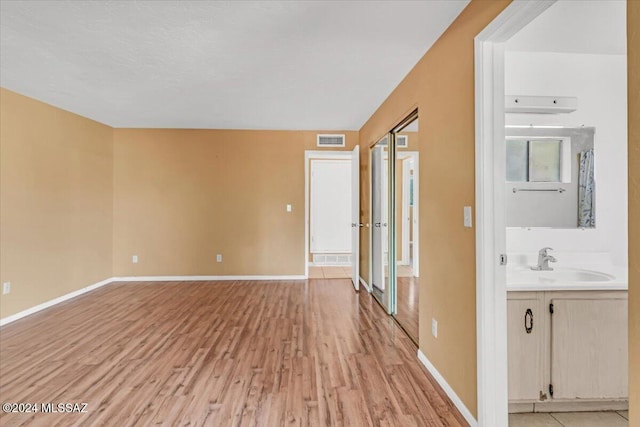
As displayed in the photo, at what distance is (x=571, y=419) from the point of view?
177cm

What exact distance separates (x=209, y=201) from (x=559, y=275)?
464cm

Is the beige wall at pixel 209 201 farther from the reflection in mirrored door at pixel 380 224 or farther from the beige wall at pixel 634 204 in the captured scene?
the beige wall at pixel 634 204

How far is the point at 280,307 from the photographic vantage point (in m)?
3.72

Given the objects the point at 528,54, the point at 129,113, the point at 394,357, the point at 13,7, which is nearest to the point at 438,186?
the point at 528,54

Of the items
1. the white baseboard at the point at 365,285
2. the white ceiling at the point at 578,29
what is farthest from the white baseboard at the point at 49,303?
the white ceiling at the point at 578,29

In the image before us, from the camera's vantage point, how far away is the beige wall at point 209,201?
5.04 meters

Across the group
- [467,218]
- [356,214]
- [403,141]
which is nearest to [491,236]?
[467,218]

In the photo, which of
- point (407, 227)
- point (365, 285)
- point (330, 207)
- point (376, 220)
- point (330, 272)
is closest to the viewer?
point (376, 220)

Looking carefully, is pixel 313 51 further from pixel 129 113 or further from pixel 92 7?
pixel 129 113

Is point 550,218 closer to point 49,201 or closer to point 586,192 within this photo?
point 586,192

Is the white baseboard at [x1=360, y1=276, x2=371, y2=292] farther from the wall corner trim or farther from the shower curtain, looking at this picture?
the shower curtain

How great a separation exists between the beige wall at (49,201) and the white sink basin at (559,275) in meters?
4.70

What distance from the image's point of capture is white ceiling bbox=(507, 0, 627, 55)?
1768mm

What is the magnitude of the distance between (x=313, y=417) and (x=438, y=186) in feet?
5.55
